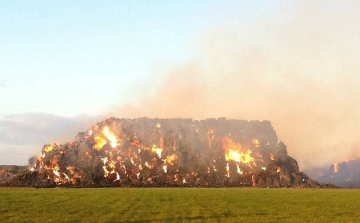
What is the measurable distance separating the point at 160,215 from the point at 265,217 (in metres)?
11.3

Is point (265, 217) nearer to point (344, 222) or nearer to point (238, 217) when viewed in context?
point (238, 217)

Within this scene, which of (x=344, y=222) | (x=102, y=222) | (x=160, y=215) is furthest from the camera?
(x=160, y=215)

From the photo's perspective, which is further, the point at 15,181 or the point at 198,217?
the point at 15,181

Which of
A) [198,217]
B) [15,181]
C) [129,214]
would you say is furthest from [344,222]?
[15,181]

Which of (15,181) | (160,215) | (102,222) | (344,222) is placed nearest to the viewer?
(102,222)

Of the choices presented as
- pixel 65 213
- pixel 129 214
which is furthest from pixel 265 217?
pixel 65 213

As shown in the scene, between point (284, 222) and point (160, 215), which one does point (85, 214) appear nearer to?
point (160, 215)

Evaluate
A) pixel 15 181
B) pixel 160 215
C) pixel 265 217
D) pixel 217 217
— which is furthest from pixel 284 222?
pixel 15 181

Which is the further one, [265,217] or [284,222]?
[265,217]

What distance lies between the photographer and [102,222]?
38156 mm

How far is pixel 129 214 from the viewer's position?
45.0m

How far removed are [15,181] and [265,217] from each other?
179 metres

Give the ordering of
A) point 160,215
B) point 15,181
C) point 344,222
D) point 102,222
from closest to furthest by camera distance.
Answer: point 102,222 < point 344,222 < point 160,215 < point 15,181

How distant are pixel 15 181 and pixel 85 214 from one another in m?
169
